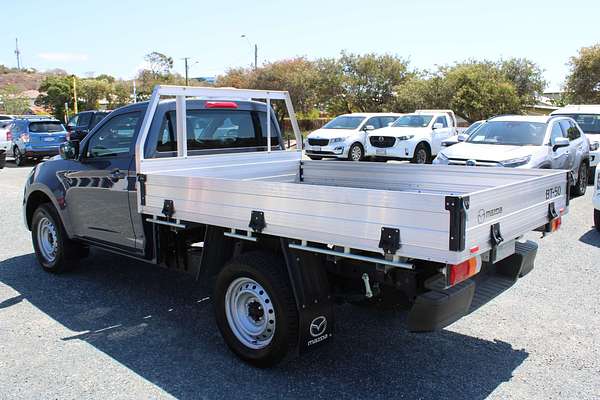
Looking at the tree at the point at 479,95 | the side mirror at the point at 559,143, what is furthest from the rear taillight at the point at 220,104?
the tree at the point at 479,95

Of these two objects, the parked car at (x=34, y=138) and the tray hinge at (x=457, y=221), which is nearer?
the tray hinge at (x=457, y=221)

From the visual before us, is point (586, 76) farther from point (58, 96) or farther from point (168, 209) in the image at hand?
point (58, 96)

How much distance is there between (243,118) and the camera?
5.91m

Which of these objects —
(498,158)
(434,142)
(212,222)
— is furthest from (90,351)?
(434,142)

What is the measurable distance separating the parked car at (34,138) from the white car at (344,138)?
9.23 meters

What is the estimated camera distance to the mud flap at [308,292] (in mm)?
3652

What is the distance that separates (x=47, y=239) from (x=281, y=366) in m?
3.81

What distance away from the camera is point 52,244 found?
6.39 m

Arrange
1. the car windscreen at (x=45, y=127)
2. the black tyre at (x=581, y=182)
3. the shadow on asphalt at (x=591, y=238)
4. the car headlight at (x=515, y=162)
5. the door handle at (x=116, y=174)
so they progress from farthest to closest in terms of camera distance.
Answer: the car windscreen at (x=45, y=127)
the black tyre at (x=581, y=182)
the car headlight at (x=515, y=162)
the shadow on asphalt at (x=591, y=238)
the door handle at (x=116, y=174)

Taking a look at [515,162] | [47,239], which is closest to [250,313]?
[47,239]

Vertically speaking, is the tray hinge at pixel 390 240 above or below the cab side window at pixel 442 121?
below

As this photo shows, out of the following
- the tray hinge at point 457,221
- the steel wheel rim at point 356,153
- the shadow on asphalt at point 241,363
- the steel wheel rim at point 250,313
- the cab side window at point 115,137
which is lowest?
the shadow on asphalt at point 241,363

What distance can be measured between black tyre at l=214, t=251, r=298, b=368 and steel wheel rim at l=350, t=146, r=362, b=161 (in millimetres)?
14984

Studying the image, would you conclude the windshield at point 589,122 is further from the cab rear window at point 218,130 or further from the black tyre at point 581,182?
the cab rear window at point 218,130
